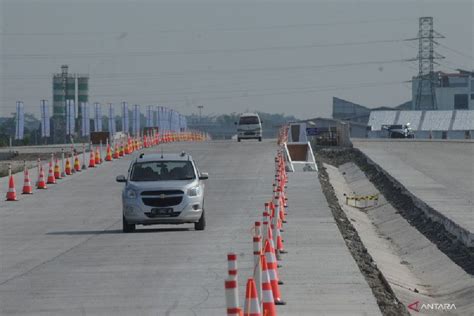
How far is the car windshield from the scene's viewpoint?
26656mm

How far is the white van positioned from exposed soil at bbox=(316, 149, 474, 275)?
13427 mm

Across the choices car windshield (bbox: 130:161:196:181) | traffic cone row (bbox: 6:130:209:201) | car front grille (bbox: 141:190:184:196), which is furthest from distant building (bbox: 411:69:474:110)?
car front grille (bbox: 141:190:184:196)

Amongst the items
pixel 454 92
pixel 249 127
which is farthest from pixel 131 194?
pixel 454 92

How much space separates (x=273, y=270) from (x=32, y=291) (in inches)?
150

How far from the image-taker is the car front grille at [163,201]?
1013 inches

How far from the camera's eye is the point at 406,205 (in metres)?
38.1

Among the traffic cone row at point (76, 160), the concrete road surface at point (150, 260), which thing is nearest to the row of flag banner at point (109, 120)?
the traffic cone row at point (76, 160)

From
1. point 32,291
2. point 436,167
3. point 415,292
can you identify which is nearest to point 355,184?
point 436,167

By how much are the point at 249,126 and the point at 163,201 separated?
2235 inches

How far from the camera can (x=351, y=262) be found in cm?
1983

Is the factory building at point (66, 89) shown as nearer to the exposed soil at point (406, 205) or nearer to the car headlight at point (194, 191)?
the exposed soil at point (406, 205)

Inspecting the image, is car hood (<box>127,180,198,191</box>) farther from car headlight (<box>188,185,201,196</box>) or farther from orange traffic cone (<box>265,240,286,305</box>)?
orange traffic cone (<box>265,240,286,305</box>)

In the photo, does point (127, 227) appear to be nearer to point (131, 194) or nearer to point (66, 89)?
point (131, 194)

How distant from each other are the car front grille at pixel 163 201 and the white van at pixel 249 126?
5632 centimetres
